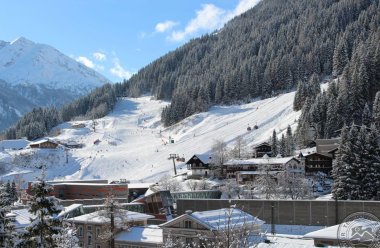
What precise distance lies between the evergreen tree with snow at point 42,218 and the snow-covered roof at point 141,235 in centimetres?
2044

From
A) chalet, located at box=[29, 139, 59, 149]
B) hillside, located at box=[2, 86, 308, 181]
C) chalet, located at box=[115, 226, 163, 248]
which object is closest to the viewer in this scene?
chalet, located at box=[115, 226, 163, 248]

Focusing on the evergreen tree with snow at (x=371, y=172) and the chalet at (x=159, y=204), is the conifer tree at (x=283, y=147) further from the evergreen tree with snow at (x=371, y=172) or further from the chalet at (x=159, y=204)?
the chalet at (x=159, y=204)

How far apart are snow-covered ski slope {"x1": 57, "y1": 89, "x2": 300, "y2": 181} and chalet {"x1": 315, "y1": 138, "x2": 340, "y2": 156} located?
1999 cm

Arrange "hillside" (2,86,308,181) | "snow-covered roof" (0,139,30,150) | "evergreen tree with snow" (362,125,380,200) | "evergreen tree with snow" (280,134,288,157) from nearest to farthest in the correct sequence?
"evergreen tree with snow" (362,125,380,200)
"evergreen tree with snow" (280,134,288,157)
"hillside" (2,86,308,181)
"snow-covered roof" (0,139,30,150)

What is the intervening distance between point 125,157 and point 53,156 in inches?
833

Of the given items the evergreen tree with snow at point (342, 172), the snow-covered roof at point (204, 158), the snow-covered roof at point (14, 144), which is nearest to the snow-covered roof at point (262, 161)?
the snow-covered roof at point (204, 158)

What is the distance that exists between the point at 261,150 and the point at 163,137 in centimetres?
5429

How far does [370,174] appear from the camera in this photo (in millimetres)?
56906

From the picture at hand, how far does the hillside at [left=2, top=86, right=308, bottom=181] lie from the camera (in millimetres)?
118688

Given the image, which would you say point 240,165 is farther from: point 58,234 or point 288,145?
point 58,234

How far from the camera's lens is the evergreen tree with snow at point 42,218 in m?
20.1

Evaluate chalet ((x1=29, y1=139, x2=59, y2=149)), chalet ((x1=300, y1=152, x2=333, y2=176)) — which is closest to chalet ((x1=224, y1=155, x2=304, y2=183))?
chalet ((x1=300, y1=152, x2=333, y2=176))

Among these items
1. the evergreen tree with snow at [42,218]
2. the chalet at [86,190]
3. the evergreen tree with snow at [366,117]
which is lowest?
the chalet at [86,190]

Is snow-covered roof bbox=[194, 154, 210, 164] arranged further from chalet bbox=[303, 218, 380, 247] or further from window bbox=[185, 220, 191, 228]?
chalet bbox=[303, 218, 380, 247]
